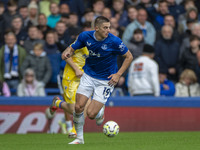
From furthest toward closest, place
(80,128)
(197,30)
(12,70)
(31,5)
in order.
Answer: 1. (31,5)
2. (197,30)
3. (12,70)
4. (80,128)

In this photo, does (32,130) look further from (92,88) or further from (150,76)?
(92,88)

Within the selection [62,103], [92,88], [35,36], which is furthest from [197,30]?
[92,88]

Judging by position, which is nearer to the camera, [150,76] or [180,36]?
[150,76]

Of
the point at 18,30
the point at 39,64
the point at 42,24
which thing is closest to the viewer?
the point at 39,64

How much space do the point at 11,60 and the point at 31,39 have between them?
1.15 metres

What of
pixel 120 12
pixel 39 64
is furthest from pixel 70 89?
pixel 120 12

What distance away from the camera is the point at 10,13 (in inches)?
634

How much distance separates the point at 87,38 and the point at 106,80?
0.82m

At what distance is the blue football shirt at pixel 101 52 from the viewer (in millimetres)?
8797

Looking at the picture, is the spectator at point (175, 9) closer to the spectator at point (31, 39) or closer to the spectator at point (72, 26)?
the spectator at point (72, 26)

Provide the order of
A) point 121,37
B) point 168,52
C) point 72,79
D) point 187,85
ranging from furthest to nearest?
point 121,37 < point 168,52 < point 187,85 < point 72,79

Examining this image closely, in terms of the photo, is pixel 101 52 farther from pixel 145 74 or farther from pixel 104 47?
pixel 145 74

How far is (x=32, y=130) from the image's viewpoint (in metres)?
13.5

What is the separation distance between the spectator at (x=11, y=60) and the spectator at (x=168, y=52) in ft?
12.5
